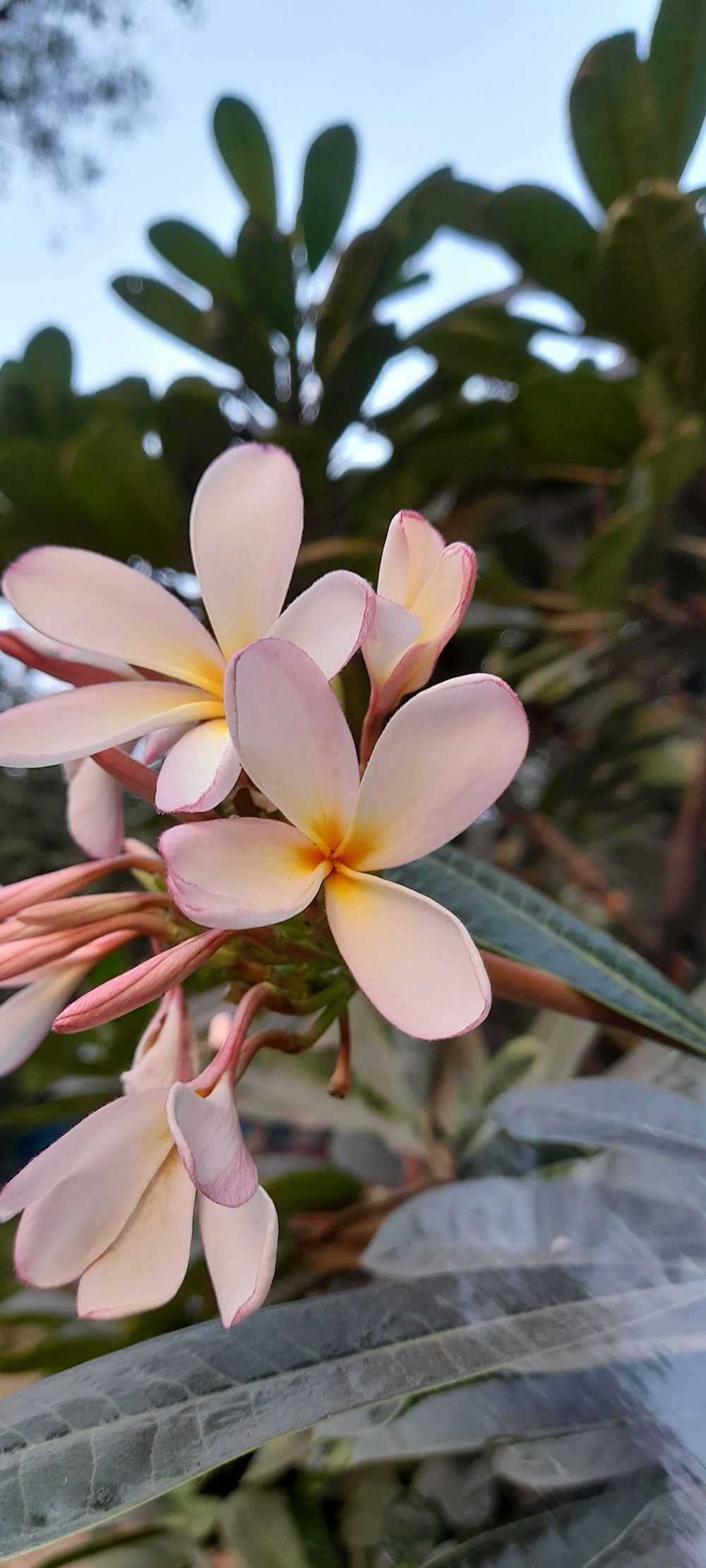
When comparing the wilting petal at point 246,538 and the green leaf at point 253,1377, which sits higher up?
the wilting petal at point 246,538

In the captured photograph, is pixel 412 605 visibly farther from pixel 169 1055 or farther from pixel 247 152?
pixel 247 152

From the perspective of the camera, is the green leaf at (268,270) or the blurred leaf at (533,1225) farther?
the green leaf at (268,270)

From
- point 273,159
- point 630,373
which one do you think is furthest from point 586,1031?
point 273,159

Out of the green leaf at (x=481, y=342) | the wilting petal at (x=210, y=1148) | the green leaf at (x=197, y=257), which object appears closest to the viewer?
the wilting petal at (x=210, y=1148)

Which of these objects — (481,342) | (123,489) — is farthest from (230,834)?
(481,342)

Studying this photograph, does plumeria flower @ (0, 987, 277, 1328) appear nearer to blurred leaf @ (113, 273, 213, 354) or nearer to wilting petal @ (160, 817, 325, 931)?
wilting petal @ (160, 817, 325, 931)

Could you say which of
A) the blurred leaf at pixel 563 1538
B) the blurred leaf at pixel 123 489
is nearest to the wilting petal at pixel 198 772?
the blurred leaf at pixel 563 1538

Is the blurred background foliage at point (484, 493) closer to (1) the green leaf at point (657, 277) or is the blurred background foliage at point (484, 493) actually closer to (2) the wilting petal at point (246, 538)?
(1) the green leaf at point (657, 277)
